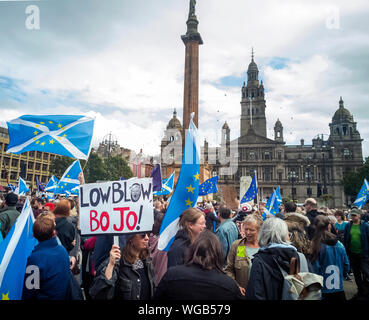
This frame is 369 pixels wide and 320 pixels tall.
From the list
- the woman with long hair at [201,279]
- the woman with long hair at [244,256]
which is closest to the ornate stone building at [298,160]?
the woman with long hair at [244,256]

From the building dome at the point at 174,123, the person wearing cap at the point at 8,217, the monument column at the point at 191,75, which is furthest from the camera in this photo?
the building dome at the point at 174,123

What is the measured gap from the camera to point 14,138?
536 cm

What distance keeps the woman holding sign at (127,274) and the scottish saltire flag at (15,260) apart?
750 mm

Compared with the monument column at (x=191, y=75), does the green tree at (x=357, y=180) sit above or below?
below

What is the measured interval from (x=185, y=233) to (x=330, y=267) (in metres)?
2.15

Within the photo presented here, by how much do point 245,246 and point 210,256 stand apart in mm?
1568

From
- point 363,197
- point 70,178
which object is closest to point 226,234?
point 70,178

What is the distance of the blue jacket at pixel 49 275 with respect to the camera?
2.88m

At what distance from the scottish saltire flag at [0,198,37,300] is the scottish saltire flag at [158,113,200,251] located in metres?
1.44

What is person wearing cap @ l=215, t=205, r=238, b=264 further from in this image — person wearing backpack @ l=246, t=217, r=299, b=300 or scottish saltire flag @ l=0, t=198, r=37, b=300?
scottish saltire flag @ l=0, t=198, r=37, b=300

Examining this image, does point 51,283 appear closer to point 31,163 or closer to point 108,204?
point 108,204

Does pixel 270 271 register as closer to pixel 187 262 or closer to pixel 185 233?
pixel 187 262

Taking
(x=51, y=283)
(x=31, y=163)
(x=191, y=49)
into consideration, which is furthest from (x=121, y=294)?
(x=31, y=163)

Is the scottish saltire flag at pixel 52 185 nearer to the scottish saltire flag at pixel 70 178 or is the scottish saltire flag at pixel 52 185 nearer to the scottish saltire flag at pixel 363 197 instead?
the scottish saltire flag at pixel 70 178
